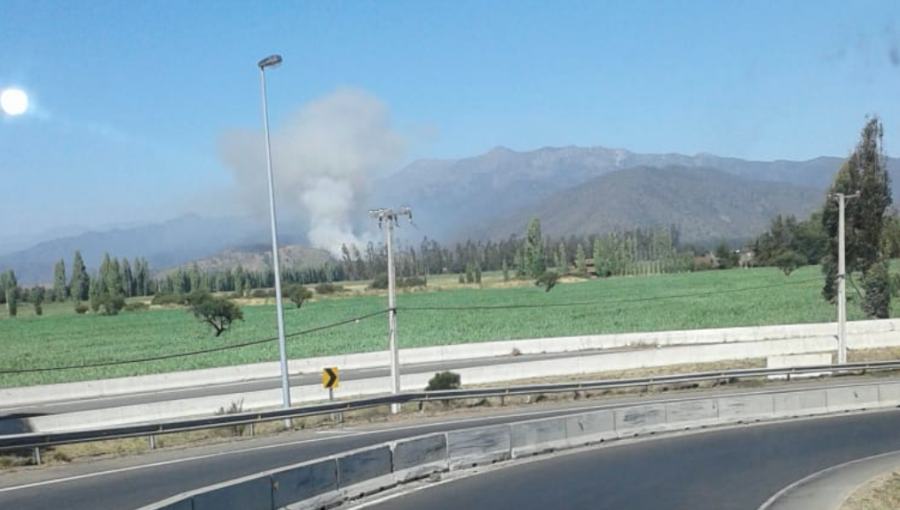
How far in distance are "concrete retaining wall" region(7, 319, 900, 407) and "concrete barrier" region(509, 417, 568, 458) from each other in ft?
108

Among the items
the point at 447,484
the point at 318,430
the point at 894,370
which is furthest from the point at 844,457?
the point at 894,370

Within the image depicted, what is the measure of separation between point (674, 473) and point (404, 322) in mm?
75454

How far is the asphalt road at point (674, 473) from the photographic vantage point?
56.3 feet

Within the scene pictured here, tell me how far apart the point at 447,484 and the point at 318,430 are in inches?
497

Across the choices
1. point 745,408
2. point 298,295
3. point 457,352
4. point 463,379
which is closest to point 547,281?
point 298,295

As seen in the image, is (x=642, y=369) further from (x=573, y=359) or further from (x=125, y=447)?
(x=125, y=447)

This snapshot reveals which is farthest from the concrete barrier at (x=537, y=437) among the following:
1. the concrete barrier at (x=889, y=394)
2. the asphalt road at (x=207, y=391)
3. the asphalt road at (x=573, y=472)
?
the asphalt road at (x=207, y=391)

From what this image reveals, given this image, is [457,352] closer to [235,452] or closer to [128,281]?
[235,452]

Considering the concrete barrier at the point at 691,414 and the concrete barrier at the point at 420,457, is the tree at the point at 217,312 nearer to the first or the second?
the concrete barrier at the point at 691,414

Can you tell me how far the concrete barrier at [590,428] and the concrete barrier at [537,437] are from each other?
27cm

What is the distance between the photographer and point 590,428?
84.4ft

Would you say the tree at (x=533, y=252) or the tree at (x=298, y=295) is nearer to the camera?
the tree at (x=298, y=295)

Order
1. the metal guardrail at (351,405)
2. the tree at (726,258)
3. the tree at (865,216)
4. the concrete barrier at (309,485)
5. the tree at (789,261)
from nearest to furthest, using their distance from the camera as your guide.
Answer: the concrete barrier at (309,485), the metal guardrail at (351,405), the tree at (865,216), the tree at (789,261), the tree at (726,258)

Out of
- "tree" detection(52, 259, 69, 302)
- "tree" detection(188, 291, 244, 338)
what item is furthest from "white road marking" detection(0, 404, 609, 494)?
"tree" detection(52, 259, 69, 302)
